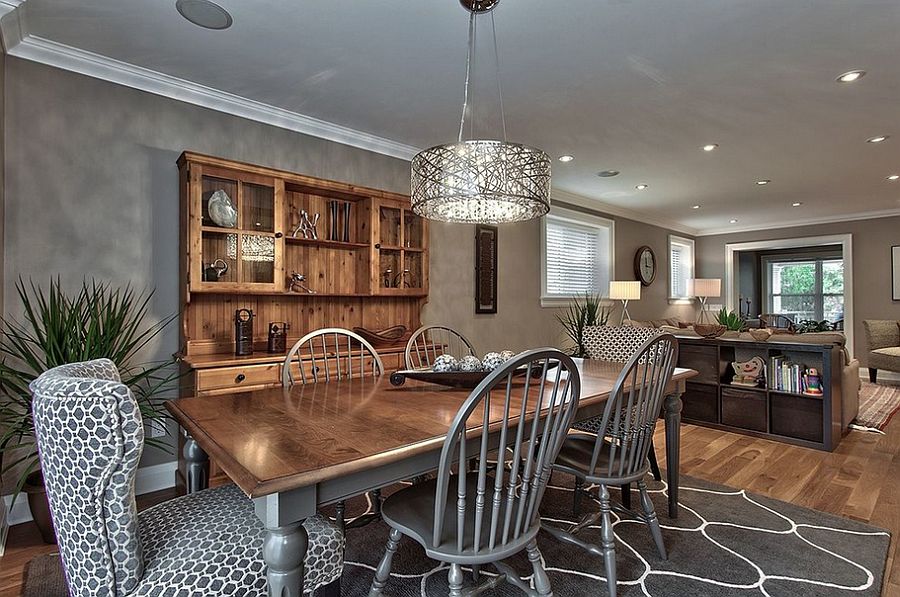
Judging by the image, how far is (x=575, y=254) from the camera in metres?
6.27

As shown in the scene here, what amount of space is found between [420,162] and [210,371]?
1599 mm

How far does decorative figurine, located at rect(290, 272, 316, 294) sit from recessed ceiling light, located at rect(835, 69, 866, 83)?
3.53 meters

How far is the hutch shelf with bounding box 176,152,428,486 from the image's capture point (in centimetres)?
284

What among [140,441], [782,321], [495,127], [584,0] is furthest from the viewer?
[782,321]

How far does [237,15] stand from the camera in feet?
7.45

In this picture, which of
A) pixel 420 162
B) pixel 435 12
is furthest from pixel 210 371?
pixel 435 12

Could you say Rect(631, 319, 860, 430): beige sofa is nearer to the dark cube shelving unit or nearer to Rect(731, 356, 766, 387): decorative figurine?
the dark cube shelving unit

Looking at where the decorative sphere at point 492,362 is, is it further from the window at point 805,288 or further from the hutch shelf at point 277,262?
the window at point 805,288

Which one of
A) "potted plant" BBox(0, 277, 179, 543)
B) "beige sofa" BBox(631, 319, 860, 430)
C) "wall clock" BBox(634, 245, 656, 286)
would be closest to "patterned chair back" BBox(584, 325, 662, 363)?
"beige sofa" BBox(631, 319, 860, 430)

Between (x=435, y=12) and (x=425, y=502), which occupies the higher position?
(x=435, y=12)

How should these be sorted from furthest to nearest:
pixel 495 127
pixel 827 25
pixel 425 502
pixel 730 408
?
1. pixel 730 408
2. pixel 495 127
3. pixel 827 25
4. pixel 425 502

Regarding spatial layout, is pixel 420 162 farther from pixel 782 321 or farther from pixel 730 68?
pixel 782 321

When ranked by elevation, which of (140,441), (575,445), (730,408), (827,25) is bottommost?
(730,408)

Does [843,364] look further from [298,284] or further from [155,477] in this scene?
[155,477]
